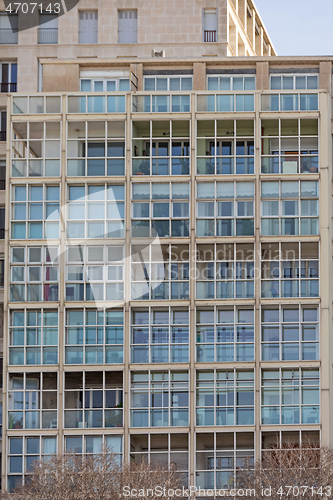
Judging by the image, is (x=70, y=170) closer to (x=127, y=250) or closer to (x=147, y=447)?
(x=127, y=250)

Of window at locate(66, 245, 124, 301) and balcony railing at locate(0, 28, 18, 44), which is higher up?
balcony railing at locate(0, 28, 18, 44)

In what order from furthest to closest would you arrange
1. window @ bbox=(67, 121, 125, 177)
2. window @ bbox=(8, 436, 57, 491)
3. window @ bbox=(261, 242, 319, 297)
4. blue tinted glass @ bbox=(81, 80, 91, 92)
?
blue tinted glass @ bbox=(81, 80, 91, 92) → window @ bbox=(67, 121, 125, 177) → window @ bbox=(261, 242, 319, 297) → window @ bbox=(8, 436, 57, 491)

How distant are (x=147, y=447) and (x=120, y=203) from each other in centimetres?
1343

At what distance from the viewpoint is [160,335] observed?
6378 centimetres

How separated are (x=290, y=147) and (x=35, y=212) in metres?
14.7

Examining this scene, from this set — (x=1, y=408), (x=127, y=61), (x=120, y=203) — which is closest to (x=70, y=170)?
(x=120, y=203)

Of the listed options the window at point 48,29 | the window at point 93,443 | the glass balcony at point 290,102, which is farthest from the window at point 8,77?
the window at point 93,443

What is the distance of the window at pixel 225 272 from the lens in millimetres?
64188

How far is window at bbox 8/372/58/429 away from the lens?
6288 centimetres

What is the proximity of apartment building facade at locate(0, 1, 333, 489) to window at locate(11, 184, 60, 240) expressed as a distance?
11cm

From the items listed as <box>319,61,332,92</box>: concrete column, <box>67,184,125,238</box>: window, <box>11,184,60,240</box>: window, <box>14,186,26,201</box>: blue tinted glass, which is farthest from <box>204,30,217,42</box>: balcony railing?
<box>14,186,26,201</box>: blue tinted glass

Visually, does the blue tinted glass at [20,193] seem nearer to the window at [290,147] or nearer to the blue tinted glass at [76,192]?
the blue tinted glass at [76,192]

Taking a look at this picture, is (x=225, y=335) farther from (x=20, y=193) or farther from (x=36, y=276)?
(x=20, y=193)

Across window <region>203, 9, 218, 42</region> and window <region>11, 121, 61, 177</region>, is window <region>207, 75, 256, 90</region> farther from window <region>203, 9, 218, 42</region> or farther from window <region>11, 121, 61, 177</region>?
window <region>11, 121, 61, 177</region>
